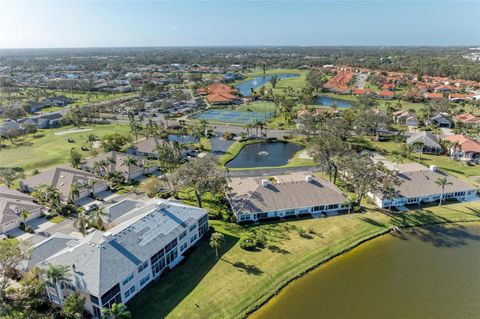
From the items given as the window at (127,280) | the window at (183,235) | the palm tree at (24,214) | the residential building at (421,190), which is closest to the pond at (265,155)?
the residential building at (421,190)

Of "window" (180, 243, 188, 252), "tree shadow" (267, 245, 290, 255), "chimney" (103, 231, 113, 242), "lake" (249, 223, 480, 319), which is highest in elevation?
"chimney" (103, 231, 113, 242)

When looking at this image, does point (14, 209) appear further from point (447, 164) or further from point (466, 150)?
point (466, 150)

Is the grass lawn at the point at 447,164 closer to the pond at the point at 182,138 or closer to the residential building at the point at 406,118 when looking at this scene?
the residential building at the point at 406,118

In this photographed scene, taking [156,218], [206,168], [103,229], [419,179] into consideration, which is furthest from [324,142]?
[103,229]

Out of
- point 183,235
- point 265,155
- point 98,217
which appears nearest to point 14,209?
point 98,217

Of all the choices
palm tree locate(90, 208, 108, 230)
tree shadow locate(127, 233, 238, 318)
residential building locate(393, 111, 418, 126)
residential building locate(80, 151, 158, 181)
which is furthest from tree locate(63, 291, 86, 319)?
residential building locate(393, 111, 418, 126)

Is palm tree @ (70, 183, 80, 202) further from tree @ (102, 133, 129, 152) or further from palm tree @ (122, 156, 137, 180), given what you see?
tree @ (102, 133, 129, 152)

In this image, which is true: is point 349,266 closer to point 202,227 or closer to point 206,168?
point 202,227
